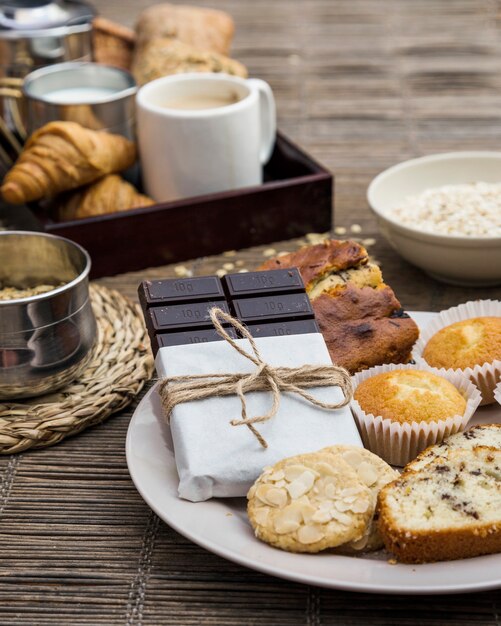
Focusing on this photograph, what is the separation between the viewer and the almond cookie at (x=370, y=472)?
116 centimetres

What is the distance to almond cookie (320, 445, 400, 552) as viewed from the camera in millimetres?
1164

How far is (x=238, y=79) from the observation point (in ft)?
7.21

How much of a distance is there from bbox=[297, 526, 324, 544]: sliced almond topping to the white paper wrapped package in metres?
0.12

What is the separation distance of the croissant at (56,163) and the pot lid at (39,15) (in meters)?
0.72

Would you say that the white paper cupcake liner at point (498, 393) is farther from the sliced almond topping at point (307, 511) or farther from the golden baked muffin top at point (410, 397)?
the sliced almond topping at point (307, 511)

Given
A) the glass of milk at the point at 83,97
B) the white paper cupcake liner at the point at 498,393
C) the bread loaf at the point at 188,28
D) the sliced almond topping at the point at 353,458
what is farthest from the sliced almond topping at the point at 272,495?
the bread loaf at the point at 188,28

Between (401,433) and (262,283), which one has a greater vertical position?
(262,283)

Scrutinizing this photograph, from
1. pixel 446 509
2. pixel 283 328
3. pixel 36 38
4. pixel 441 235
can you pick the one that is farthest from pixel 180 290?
pixel 36 38

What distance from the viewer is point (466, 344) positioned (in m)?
1.50

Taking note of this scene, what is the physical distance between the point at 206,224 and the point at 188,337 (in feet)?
2.54

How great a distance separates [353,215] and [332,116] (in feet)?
2.01

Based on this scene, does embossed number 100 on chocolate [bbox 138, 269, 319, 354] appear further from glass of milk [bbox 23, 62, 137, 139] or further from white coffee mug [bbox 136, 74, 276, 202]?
glass of milk [bbox 23, 62, 137, 139]

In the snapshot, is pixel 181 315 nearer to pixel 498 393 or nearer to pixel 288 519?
pixel 288 519

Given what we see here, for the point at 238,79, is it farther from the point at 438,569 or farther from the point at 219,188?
the point at 438,569
